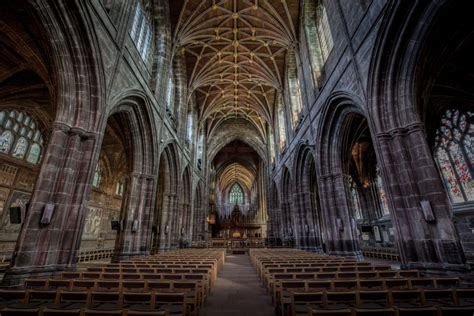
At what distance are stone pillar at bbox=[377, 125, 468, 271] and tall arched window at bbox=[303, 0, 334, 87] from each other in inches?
278

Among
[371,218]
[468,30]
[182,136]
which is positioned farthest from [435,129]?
[182,136]

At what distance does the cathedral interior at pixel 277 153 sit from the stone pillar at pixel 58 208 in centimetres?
4

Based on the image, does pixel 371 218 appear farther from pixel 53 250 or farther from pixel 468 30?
pixel 53 250

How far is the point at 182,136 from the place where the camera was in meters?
18.6

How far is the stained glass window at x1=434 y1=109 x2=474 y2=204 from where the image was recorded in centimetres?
1159

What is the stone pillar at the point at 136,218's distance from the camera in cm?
1006

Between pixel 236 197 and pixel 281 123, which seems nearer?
pixel 281 123

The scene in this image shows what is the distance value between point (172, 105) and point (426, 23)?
53.5 feet

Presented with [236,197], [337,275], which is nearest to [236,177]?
[236,197]

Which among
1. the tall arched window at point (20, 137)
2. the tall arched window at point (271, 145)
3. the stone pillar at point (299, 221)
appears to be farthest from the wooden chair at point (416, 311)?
the tall arched window at point (271, 145)

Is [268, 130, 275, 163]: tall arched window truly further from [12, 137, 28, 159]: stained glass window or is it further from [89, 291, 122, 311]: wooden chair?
[89, 291, 122, 311]: wooden chair

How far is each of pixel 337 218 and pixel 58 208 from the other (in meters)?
11.4

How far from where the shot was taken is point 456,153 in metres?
12.2

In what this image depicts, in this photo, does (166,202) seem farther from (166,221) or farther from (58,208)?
(58,208)
